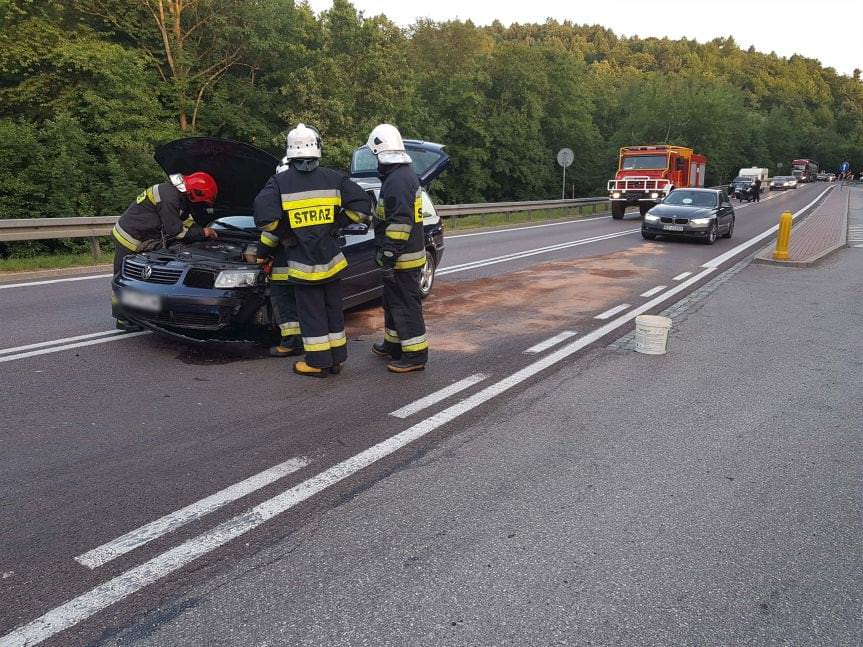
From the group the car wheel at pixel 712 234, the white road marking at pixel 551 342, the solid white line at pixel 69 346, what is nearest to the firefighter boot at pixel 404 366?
the white road marking at pixel 551 342

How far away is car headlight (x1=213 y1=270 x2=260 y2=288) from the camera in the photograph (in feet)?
17.7

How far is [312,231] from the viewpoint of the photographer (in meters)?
5.05

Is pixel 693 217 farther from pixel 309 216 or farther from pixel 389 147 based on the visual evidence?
pixel 309 216

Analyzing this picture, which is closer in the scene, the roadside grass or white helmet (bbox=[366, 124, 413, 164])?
white helmet (bbox=[366, 124, 413, 164])

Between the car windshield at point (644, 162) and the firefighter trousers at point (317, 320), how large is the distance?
23848 millimetres

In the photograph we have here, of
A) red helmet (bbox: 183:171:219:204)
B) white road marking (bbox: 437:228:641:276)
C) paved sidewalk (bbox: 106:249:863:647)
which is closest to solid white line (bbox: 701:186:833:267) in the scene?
white road marking (bbox: 437:228:641:276)

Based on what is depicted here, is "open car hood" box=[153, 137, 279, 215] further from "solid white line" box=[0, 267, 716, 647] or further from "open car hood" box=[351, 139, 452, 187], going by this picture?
"solid white line" box=[0, 267, 716, 647]

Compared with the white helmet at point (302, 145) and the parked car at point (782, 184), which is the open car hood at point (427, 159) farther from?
the parked car at point (782, 184)

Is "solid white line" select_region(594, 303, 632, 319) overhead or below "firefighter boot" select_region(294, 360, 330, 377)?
below

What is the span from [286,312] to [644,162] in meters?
24.0

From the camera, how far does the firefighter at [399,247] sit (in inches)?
207

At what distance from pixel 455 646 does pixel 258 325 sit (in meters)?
3.96

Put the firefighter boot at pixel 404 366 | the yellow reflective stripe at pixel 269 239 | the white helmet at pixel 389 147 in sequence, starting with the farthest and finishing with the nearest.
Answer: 1. the firefighter boot at pixel 404 366
2. the white helmet at pixel 389 147
3. the yellow reflective stripe at pixel 269 239

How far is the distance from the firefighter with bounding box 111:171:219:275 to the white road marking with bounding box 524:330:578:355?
140 inches
